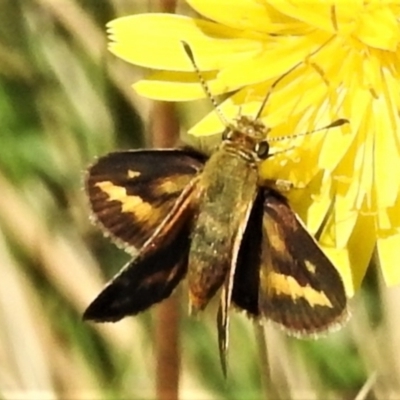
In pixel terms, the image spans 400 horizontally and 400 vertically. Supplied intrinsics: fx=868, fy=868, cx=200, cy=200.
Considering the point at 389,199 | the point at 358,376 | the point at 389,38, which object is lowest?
the point at 358,376

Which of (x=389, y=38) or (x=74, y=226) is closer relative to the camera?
(x=389, y=38)

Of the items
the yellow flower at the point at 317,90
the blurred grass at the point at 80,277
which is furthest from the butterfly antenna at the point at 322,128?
the blurred grass at the point at 80,277

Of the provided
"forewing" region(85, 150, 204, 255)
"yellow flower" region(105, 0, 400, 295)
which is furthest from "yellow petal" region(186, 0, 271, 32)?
"forewing" region(85, 150, 204, 255)

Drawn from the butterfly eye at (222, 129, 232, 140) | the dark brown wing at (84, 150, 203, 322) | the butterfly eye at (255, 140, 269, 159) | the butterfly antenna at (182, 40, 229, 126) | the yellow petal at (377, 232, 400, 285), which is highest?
the butterfly antenna at (182, 40, 229, 126)

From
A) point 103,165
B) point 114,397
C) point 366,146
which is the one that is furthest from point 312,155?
point 114,397

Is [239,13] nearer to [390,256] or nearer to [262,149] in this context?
[262,149]

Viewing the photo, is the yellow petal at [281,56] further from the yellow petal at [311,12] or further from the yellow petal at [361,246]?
the yellow petal at [361,246]

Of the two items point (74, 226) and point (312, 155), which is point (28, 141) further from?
point (312, 155)

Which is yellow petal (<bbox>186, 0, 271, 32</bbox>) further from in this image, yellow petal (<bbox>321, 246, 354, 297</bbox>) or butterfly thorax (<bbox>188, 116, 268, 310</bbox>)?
yellow petal (<bbox>321, 246, 354, 297</bbox>)
